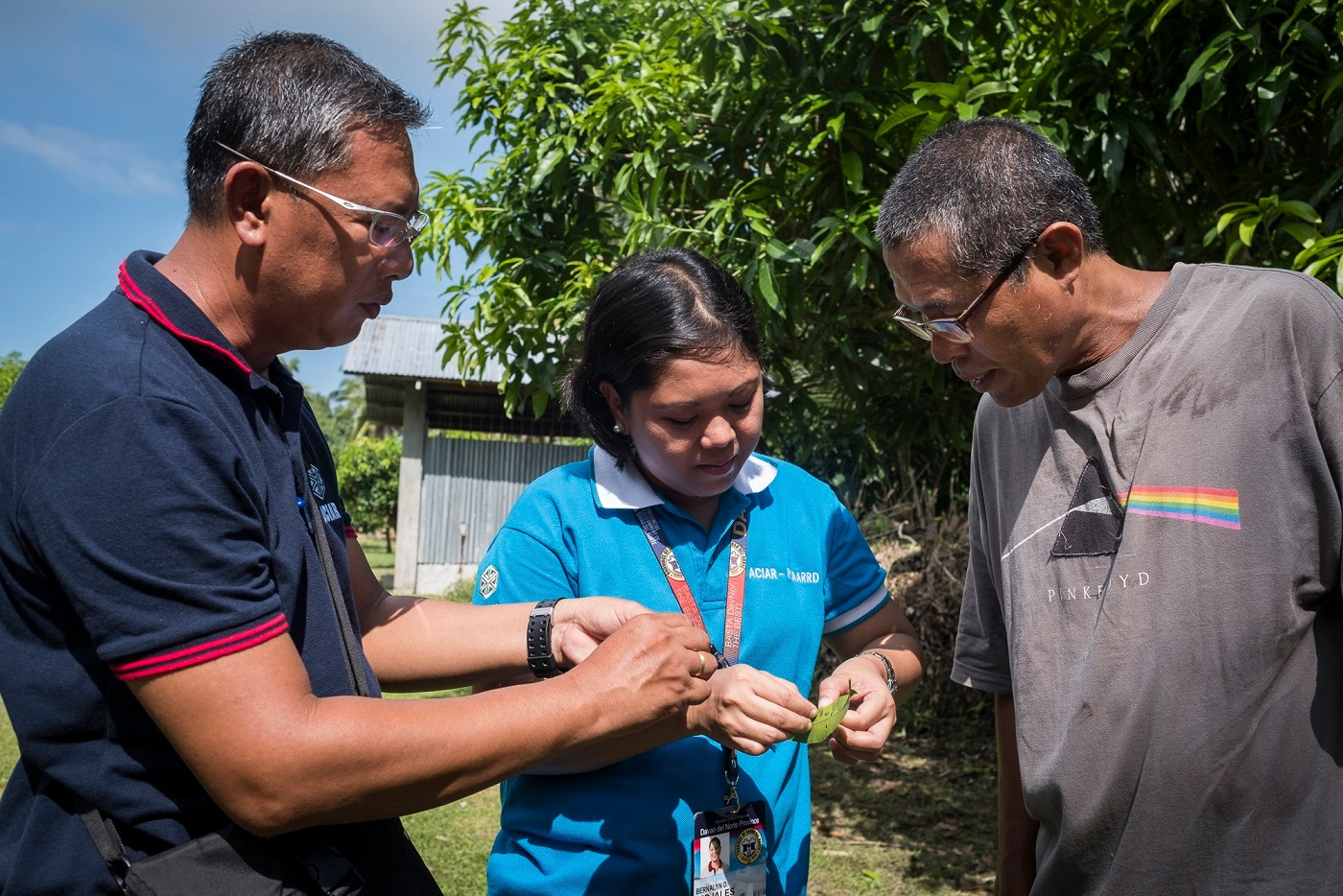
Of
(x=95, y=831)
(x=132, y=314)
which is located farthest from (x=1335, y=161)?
(x=95, y=831)

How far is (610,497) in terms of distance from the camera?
2.44m

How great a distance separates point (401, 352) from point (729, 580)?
14430mm

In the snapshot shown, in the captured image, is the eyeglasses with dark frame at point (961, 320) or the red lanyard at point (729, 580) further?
the red lanyard at point (729, 580)

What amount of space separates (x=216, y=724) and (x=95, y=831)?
0.89ft

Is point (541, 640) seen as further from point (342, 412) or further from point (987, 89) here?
point (342, 412)

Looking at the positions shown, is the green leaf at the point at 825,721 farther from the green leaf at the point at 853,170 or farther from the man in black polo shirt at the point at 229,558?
the green leaf at the point at 853,170

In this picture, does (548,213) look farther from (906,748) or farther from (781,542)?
(906,748)

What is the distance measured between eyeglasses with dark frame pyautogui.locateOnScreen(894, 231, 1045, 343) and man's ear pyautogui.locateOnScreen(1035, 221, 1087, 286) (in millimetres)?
22

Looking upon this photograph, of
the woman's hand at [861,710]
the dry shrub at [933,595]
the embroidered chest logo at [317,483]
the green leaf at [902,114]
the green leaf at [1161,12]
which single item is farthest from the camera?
the dry shrub at [933,595]

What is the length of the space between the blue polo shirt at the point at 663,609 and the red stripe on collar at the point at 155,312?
2.96 feet

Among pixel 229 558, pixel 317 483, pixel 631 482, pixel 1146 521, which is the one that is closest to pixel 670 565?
pixel 631 482

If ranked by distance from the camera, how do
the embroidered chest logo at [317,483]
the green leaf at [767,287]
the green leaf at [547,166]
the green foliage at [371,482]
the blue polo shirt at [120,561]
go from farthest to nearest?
the green foliage at [371,482]
the green leaf at [547,166]
the green leaf at [767,287]
the embroidered chest logo at [317,483]
the blue polo shirt at [120,561]

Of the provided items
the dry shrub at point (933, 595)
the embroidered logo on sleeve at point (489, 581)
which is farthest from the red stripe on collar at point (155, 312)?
the dry shrub at point (933, 595)

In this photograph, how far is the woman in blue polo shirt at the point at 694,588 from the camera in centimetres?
218
